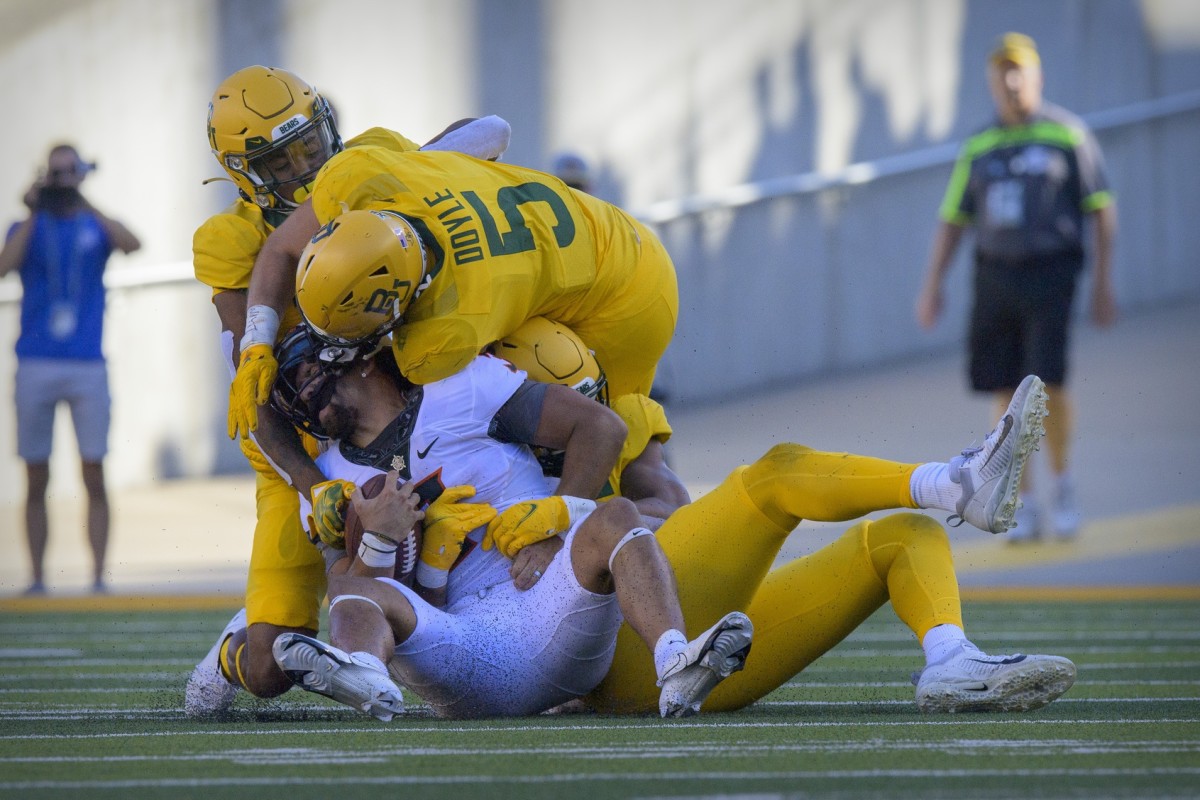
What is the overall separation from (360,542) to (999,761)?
1.49m

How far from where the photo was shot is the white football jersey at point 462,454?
4.13 meters

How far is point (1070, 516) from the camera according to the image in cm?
930

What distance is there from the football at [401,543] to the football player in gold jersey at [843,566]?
0.51 metres

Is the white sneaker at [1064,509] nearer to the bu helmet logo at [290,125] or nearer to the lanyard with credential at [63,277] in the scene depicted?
the lanyard with credential at [63,277]

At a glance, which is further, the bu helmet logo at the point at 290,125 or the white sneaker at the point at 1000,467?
the bu helmet logo at the point at 290,125

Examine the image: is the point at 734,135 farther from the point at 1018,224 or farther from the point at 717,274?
the point at 1018,224

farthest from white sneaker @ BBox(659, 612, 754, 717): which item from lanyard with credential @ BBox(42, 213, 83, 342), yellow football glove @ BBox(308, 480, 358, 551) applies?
lanyard with credential @ BBox(42, 213, 83, 342)

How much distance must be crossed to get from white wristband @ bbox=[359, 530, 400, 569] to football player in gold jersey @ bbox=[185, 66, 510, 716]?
488mm

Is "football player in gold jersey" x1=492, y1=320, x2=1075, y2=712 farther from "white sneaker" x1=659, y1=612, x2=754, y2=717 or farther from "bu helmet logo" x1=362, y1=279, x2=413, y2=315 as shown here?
"bu helmet logo" x1=362, y1=279, x2=413, y2=315

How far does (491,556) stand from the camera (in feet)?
13.5

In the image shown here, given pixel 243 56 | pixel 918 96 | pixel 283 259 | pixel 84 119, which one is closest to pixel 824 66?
pixel 918 96

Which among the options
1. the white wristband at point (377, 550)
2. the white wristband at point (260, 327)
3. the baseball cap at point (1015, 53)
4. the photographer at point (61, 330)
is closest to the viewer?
the white wristband at point (377, 550)

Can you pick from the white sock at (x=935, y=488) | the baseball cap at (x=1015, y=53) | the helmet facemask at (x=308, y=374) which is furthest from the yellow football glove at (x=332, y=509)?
the baseball cap at (x=1015, y=53)

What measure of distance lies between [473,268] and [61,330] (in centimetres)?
501
